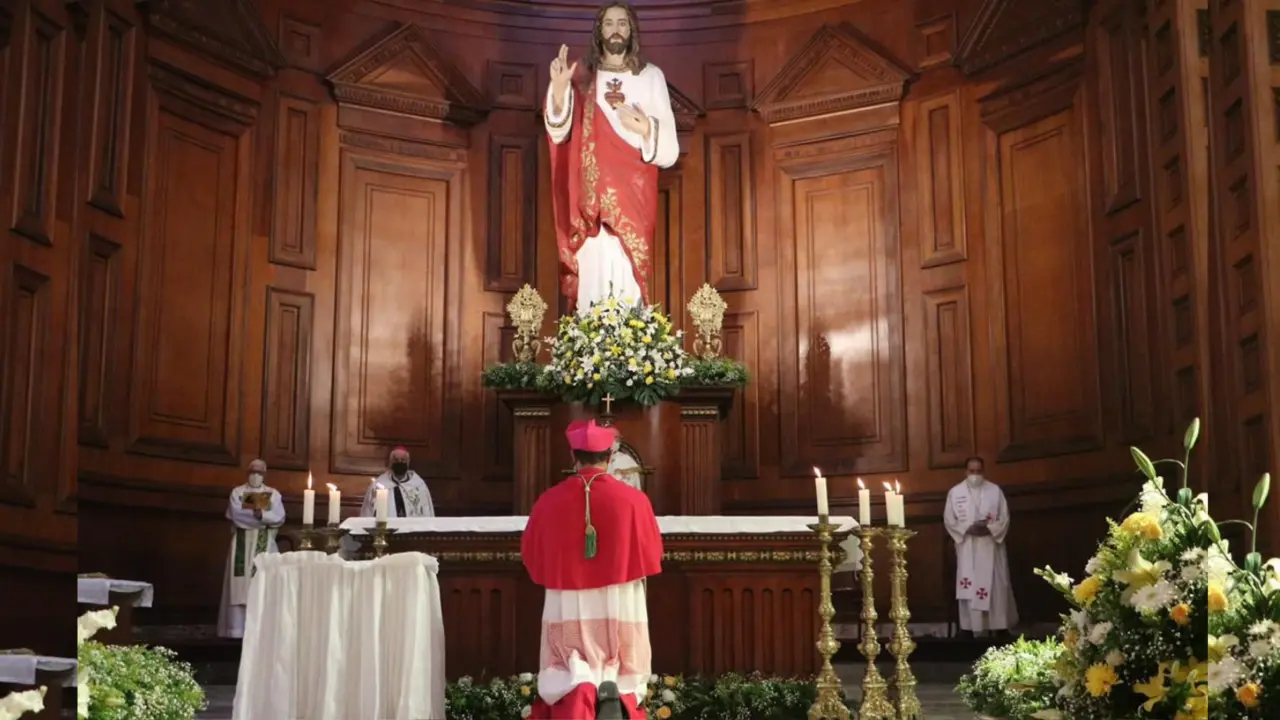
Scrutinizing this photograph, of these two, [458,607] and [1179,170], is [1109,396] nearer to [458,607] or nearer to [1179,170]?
[1179,170]

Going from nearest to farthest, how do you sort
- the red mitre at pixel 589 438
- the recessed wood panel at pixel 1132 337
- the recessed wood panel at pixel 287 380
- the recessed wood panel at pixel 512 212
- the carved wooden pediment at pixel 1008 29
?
the red mitre at pixel 589 438 < the recessed wood panel at pixel 1132 337 < the carved wooden pediment at pixel 1008 29 < the recessed wood panel at pixel 287 380 < the recessed wood panel at pixel 512 212

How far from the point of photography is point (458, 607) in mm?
8320

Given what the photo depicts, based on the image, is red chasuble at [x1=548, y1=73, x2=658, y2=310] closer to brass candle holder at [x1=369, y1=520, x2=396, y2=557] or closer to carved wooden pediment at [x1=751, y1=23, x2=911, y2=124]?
carved wooden pediment at [x1=751, y1=23, x2=911, y2=124]

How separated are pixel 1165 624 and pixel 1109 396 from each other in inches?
253

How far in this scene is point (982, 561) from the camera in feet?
36.4

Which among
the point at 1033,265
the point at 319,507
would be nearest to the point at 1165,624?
the point at 1033,265

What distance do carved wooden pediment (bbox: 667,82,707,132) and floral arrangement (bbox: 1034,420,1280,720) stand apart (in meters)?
8.63

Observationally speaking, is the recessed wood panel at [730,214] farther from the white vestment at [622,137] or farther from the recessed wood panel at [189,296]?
the recessed wood panel at [189,296]

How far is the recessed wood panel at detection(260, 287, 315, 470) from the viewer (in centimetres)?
1162

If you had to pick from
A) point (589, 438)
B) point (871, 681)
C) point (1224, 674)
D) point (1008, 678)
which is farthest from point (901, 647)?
point (1224, 674)

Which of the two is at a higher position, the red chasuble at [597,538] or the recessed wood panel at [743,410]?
the recessed wood panel at [743,410]

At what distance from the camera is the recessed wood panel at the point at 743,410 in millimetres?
12539

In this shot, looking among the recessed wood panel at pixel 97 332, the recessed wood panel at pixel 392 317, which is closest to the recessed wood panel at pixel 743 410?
the recessed wood panel at pixel 392 317

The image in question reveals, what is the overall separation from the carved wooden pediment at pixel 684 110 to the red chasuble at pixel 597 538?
6641 mm
